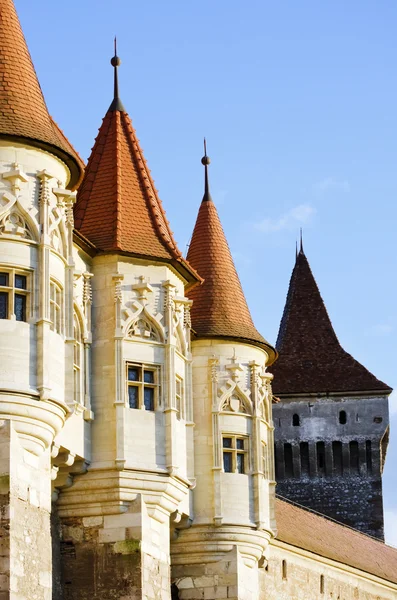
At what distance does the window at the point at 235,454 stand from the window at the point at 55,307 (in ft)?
28.0

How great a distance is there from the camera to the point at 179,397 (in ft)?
109

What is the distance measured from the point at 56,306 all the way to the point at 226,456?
8997 millimetres

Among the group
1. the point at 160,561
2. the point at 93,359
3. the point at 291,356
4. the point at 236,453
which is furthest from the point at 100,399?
the point at 291,356

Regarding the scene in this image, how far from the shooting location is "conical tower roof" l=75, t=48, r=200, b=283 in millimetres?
32875

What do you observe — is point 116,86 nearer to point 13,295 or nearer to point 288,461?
point 13,295

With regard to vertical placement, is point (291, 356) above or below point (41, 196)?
above

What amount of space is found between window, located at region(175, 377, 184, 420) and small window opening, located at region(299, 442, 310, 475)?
113 ft

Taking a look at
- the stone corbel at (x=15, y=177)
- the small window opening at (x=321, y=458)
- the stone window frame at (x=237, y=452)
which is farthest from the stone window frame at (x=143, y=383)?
the small window opening at (x=321, y=458)

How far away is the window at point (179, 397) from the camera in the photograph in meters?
33.0

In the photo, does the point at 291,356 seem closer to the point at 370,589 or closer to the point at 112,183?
the point at 370,589

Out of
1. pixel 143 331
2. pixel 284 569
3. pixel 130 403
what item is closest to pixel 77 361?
pixel 130 403

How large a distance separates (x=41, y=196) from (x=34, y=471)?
477 cm

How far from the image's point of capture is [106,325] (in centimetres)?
3192

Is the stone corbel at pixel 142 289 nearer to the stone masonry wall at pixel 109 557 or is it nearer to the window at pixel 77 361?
the window at pixel 77 361
